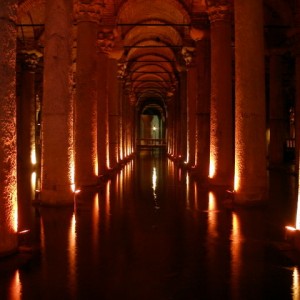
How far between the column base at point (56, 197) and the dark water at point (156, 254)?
23 cm

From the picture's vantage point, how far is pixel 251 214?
894 centimetres

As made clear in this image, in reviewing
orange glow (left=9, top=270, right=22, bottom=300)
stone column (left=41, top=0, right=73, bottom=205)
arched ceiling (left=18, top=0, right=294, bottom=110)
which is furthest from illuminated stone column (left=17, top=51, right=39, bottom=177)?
orange glow (left=9, top=270, right=22, bottom=300)

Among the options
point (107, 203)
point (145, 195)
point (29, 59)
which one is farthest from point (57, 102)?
point (29, 59)

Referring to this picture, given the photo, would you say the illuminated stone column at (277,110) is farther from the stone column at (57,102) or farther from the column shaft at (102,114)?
the stone column at (57,102)

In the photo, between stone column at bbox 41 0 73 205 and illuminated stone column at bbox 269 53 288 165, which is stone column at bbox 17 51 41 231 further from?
stone column at bbox 41 0 73 205

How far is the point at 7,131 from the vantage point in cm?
568

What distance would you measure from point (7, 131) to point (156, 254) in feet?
8.59

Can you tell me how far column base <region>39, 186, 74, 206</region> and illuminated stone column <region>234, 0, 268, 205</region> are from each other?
12.7 feet

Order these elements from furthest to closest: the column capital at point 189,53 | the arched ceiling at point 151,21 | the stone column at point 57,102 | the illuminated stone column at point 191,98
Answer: the column capital at point 189,53 → the illuminated stone column at point 191,98 → the arched ceiling at point 151,21 → the stone column at point 57,102

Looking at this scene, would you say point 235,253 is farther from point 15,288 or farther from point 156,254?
point 15,288

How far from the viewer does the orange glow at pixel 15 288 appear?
4.35 metres

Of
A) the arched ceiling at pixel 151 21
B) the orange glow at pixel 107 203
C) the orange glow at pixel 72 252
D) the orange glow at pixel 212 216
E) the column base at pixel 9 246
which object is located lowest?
the orange glow at pixel 212 216

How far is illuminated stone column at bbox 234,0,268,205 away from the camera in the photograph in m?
9.48

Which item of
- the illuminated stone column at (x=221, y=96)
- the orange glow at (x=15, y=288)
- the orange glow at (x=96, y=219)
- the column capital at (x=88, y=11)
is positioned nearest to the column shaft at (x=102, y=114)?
the column capital at (x=88, y=11)
